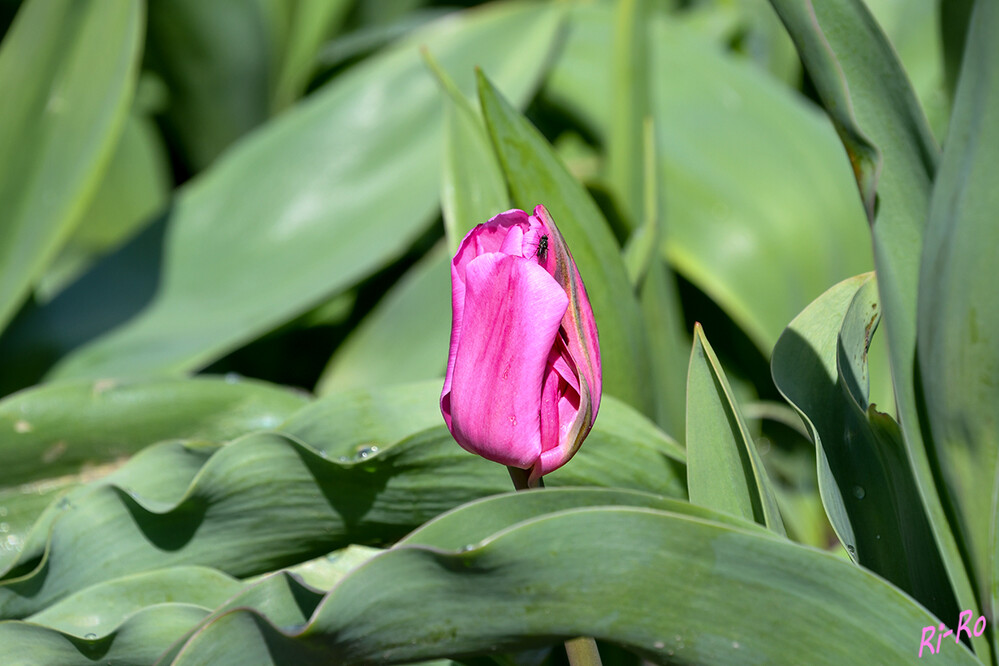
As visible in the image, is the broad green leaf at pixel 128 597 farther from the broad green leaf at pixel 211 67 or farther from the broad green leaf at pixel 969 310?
the broad green leaf at pixel 211 67

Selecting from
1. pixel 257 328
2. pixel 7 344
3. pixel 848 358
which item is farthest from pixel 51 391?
pixel 848 358

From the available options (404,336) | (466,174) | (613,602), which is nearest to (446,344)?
(404,336)

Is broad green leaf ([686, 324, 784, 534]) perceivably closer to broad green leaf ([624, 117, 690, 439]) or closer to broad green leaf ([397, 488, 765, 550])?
broad green leaf ([397, 488, 765, 550])

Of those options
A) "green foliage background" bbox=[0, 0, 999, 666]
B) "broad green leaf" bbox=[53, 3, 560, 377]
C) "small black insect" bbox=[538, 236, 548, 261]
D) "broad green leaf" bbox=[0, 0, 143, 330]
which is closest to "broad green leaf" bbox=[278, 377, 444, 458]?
"green foliage background" bbox=[0, 0, 999, 666]

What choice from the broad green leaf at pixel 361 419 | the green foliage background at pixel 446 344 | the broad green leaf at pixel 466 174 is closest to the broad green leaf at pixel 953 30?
the green foliage background at pixel 446 344

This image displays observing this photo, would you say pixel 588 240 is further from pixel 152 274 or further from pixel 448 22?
pixel 448 22
